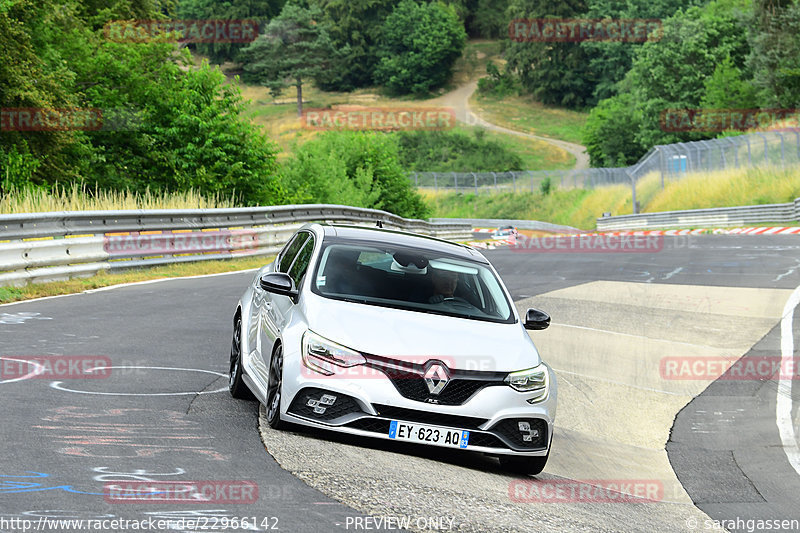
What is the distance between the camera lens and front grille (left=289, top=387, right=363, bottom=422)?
7.17 metres

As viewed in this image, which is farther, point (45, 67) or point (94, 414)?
point (45, 67)

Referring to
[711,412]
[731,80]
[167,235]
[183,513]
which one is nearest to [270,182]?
[167,235]

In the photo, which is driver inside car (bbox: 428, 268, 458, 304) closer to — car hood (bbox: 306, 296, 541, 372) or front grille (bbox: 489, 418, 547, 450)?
car hood (bbox: 306, 296, 541, 372)

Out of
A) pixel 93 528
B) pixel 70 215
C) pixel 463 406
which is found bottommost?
pixel 70 215

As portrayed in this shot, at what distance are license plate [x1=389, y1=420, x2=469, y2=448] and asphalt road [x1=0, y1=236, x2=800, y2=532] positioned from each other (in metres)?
0.16

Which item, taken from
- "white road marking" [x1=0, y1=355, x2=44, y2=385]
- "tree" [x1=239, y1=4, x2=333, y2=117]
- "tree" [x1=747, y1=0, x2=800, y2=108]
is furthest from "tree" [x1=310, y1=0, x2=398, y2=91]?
"white road marking" [x1=0, y1=355, x2=44, y2=385]

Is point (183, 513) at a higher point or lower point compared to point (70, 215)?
higher

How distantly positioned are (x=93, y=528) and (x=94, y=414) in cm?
301

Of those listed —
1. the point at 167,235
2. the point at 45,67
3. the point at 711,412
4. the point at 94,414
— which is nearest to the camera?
the point at 94,414

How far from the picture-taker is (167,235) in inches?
831

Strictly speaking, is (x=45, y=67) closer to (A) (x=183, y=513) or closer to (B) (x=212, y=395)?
(B) (x=212, y=395)

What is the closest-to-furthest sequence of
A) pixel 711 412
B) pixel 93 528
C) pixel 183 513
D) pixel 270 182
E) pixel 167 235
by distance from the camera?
pixel 93 528
pixel 183 513
pixel 711 412
pixel 167 235
pixel 270 182

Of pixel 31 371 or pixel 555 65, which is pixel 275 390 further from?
pixel 555 65

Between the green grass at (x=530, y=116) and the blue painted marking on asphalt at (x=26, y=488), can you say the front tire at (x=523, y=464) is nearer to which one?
the blue painted marking on asphalt at (x=26, y=488)
